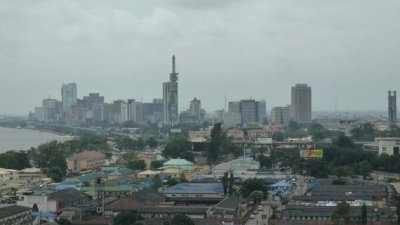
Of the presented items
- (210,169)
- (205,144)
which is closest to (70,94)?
(205,144)

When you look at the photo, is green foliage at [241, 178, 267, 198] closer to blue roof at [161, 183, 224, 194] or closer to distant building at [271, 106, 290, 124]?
blue roof at [161, 183, 224, 194]

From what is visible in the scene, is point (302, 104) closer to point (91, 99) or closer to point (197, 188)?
point (91, 99)

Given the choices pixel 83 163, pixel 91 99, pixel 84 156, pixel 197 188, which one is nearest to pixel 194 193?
pixel 197 188

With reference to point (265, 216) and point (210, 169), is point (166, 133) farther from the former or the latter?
point (265, 216)

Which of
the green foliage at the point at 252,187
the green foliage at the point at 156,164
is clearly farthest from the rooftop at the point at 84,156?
the green foliage at the point at 252,187

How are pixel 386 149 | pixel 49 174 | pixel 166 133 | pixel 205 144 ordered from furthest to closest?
1. pixel 166 133
2. pixel 205 144
3. pixel 386 149
4. pixel 49 174
